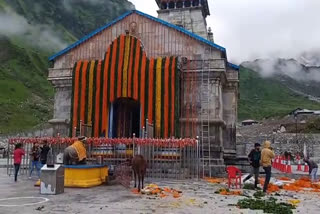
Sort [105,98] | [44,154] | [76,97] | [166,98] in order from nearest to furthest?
[44,154], [166,98], [105,98], [76,97]

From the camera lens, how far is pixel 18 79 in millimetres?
96938

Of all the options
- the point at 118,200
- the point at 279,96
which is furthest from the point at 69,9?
the point at 118,200

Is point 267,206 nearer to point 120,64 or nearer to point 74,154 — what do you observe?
point 74,154

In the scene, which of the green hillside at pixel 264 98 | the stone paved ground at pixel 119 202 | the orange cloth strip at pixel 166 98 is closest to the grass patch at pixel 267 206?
the stone paved ground at pixel 119 202

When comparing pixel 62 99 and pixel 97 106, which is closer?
pixel 97 106

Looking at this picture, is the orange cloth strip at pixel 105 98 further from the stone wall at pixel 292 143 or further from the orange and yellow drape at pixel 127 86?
the stone wall at pixel 292 143

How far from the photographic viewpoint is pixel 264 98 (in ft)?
481

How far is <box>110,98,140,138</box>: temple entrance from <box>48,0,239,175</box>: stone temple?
6cm

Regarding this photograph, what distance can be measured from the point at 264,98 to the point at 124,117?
433 feet

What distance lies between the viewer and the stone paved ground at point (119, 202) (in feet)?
29.7

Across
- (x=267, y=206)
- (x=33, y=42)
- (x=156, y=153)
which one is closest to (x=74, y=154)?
(x=156, y=153)

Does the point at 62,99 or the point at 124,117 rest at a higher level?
the point at 62,99

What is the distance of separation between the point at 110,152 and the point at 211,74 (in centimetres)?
704

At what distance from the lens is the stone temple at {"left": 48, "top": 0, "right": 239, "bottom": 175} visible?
1952 cm
